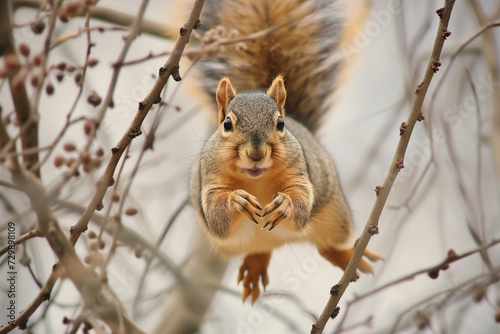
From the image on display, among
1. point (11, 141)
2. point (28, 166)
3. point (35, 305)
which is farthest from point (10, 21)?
point (35, 305)

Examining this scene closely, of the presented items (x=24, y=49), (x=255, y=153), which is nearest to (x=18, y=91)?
(x=24, y=49)

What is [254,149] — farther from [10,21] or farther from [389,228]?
[389,228]

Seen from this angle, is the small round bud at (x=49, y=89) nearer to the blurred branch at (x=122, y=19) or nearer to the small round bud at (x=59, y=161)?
the small round bud at (x=59, y=161)

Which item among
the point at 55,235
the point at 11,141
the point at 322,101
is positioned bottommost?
the point at 55,235

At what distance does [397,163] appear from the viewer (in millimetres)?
1445

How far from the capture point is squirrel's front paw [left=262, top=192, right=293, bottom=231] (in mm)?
1674

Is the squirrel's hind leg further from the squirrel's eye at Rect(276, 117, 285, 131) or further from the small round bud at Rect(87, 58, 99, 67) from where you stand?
the small round bud at Rect(87, 58, 99, 67)

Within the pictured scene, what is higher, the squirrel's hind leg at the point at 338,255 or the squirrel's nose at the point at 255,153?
the squirrel's nose at the point at 255,153

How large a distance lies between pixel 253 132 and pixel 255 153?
0.23ft

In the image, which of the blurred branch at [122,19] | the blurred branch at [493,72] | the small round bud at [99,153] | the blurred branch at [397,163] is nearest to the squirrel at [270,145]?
the blurred branch at [122,19]

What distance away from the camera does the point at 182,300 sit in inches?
103

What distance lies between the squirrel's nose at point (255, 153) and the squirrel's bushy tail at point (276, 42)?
0.90 meters

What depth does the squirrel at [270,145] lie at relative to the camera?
1733 mm

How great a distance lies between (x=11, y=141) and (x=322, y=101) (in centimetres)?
176
